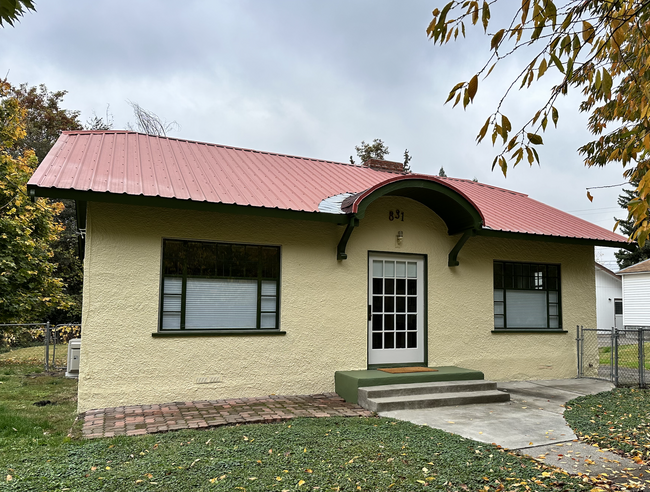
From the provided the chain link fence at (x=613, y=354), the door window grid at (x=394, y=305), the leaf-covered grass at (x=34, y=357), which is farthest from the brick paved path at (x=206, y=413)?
the leaf-covered grass at (x=34, y=357)

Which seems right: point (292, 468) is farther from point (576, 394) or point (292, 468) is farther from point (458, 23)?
point (576, 394)

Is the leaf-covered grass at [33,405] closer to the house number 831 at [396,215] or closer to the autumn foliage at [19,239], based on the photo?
the autumn foliage at [19,239]

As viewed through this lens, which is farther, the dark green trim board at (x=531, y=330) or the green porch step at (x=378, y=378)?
the dark green trim board at (x=531, y=330)

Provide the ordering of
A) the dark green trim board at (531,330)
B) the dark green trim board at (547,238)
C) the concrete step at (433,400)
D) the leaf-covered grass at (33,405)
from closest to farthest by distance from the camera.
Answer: the leaf-covered grass at (33,405), the concrete step at (433,400), the dark green trim board at (547,238), the dark green trim board at (531,330)

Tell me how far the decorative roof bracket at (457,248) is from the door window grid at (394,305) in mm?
718

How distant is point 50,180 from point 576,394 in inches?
343

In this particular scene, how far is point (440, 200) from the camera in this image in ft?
27.8

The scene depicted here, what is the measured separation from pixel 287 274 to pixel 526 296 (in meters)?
5.16

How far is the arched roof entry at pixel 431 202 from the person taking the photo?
24.7 feet

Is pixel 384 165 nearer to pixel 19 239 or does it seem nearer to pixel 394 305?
pixel 394 305

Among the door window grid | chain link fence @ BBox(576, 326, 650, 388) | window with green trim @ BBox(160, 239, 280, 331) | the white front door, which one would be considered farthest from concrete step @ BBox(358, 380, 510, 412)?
chain link fence @ BBox(576, 326, 650, 388)

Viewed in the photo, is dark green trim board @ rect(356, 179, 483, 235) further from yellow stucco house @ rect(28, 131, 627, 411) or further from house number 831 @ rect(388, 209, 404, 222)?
house number 831 @ rect(388, 209, 404, 222)

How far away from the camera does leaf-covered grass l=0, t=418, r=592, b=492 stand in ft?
12.7

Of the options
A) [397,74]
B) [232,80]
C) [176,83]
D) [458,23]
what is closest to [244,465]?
[458,23]
